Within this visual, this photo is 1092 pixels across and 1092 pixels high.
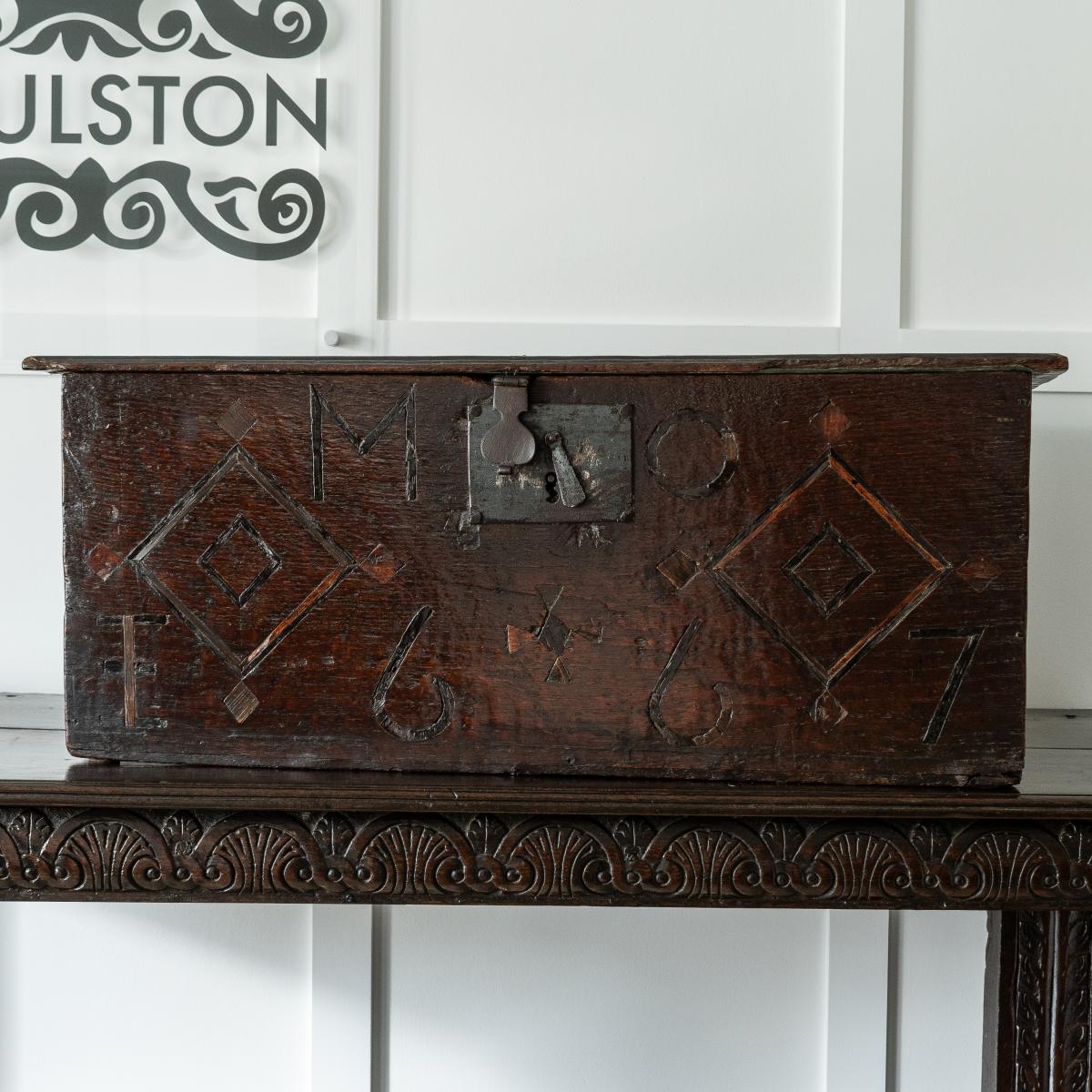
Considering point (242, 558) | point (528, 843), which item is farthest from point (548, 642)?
point (242, 558)

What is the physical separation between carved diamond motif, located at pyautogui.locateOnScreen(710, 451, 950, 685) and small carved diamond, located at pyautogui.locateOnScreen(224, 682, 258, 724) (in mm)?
398

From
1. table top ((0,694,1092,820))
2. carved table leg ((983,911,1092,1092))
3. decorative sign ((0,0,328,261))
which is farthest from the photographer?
decorative sign ((0,0,328,261))

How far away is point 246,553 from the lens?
0.80m

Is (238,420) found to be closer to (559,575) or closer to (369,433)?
(369,433)

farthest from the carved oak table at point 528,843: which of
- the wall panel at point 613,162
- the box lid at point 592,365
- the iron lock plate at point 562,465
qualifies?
the wall panel at point 613,162

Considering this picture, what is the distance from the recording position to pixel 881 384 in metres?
0.76

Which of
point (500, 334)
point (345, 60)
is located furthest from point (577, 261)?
point (345, 60)

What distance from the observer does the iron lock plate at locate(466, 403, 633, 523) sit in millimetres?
780

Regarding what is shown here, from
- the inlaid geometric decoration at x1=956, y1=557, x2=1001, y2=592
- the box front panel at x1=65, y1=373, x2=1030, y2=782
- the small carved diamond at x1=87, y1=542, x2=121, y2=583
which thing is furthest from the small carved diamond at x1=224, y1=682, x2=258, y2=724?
the inlaid geometric decoration at x1=956, y1=557, x2=1001, y2=592

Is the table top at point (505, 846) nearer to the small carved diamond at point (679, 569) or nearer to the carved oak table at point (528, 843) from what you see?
the carved oak table at point (528, 843)

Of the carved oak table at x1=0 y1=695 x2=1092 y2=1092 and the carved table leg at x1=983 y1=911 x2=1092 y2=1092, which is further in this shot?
the carved table leg at x1=983 y1=911 x2=1092 y2=1092

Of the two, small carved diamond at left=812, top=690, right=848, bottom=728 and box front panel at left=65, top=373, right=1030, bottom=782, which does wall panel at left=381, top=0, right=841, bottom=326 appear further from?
small carved diamond at left=812, top=690, right=848, bottom=728

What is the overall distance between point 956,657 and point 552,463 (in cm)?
35

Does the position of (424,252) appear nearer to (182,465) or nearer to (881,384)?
(182,465)
